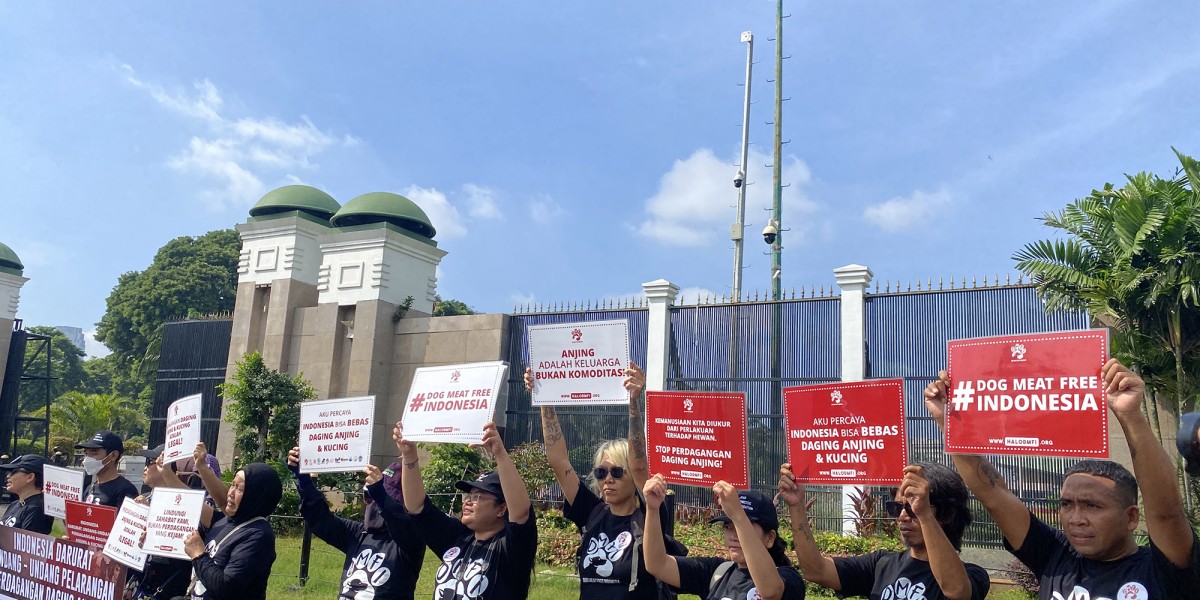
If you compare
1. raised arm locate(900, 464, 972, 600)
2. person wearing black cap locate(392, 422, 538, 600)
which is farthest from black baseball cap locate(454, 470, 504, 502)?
raised arm locate(900, 464, 972, 600)

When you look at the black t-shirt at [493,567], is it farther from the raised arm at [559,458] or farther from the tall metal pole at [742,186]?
the tall metal pole at [742,186]

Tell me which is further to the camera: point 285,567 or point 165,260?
point 165,260

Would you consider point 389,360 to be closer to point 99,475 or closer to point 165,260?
point 99,475

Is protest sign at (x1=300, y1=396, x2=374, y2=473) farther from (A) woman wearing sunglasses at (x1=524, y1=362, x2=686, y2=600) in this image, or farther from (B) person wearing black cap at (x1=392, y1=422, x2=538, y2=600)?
(A) woman wearing sunglasses at (x1=524, y1=362, x2=686, y2=600)

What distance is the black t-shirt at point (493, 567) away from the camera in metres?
4.41

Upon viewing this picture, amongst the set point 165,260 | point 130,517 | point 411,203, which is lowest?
point 130,517

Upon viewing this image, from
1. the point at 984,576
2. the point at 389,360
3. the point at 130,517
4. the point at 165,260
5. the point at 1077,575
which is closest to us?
the point at 1077,575

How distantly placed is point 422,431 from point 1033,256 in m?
8.66

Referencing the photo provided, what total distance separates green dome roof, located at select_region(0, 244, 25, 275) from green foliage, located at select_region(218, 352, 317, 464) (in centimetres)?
881

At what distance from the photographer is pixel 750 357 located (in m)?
13.7

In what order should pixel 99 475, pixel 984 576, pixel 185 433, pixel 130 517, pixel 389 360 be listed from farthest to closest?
1. pixel 389 360
2. pixel 99 475
3. pixel 185 433
4. pixel 130 517
5. pixel 984 576

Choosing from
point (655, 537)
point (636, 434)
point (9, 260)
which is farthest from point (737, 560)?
point (9, 260)

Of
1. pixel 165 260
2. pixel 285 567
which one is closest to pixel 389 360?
pixel 285 567

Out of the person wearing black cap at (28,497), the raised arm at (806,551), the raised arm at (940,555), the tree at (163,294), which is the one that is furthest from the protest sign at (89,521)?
the tree at (163,294)
